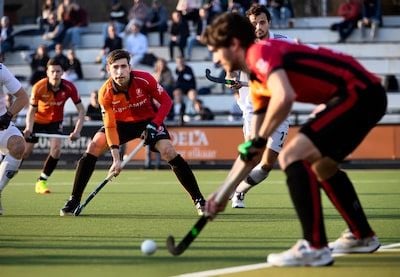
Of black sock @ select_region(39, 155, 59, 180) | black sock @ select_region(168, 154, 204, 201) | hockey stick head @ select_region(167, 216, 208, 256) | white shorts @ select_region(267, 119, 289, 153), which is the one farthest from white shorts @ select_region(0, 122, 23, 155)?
black sock @ select_region(39, 155, 59, 180)

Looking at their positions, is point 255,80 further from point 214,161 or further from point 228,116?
point 228,116

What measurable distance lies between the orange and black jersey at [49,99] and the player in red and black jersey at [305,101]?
7.75m

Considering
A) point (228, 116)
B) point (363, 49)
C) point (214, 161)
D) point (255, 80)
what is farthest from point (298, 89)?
point (363, 49)

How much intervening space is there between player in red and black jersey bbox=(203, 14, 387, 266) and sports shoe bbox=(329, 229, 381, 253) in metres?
0.59

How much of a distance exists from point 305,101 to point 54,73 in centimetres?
795

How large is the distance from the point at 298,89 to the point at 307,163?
0.45 metres

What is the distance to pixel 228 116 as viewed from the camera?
21766 millimetres

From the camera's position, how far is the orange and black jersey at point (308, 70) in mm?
6516

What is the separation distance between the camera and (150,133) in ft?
33.0

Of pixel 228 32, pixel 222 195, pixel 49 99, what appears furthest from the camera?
pixel 49 99

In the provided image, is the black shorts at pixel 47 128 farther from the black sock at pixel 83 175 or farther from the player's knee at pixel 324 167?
the player's knee at pixel 324 167

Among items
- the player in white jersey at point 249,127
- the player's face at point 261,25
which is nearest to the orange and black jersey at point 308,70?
the player in white jersey at point 249,127

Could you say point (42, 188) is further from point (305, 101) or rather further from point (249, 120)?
point (305, 101)

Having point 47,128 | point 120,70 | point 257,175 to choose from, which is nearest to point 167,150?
point 120,70
